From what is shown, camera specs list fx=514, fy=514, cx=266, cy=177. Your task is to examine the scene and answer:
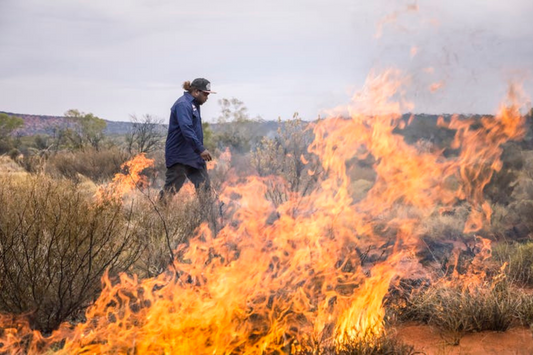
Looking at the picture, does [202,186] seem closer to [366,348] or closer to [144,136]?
[366,348]

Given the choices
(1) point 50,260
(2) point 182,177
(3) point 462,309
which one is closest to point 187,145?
(2) point 182,177

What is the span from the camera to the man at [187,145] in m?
6.43

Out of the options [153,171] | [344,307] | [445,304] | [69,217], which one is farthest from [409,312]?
[153,171]

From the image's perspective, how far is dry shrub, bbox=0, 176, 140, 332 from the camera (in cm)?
389

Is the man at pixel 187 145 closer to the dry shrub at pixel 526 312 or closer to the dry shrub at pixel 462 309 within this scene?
the dry shrub at pixel 462 309

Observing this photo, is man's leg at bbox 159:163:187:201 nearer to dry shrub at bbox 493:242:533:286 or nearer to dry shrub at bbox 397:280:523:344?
dry shrub at bbox 397:280:523:344

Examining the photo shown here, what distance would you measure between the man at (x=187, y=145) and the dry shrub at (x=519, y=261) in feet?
11.9

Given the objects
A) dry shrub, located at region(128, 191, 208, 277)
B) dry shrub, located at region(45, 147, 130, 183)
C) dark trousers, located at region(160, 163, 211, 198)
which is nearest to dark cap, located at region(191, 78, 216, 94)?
dark trousers, located at region(160, 163, 211, 198)

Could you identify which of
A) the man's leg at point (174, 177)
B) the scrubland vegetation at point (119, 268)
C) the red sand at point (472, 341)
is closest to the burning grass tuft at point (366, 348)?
the scrubland vegetation at point (119, 268)

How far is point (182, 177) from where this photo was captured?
259 inches

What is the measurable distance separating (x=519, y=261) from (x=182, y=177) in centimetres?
414

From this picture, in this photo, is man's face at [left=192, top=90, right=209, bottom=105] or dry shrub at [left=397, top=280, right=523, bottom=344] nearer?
dry shrub at [left=397, top=280, right=523, bottom=344]

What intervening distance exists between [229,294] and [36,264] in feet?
5.88

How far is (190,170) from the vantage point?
6.62 metres
